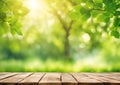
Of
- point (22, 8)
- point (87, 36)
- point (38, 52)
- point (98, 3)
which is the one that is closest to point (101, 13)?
point (98, 3)

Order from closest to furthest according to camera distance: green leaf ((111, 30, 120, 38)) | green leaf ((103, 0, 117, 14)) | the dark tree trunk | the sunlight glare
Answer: green leaf ((103, 0, 117, 14))
green leaf ((111, 30, 120, 38))
the sunlight glare
the dark tree trunk

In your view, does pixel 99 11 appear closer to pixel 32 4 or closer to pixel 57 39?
pixel 32 4

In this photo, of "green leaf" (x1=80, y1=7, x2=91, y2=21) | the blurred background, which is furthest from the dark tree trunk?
"green leaf" (x1=80, y1=7, x2=91, y2=21)

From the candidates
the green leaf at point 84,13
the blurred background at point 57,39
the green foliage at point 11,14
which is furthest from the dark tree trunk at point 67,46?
the green leaf at point 84,13

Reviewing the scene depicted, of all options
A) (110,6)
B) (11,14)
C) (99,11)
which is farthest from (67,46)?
(110,6)

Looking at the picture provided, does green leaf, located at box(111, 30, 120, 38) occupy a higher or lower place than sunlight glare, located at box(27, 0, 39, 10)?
lower

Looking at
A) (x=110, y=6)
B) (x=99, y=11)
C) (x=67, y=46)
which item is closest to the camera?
(x=110, y=6)

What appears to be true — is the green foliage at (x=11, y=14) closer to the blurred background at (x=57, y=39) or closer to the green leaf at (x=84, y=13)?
the green leaf at (x=84, y=13)

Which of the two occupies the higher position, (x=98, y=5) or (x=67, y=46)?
(x=98, y=5)

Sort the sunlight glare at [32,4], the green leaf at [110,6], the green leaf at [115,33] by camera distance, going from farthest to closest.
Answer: the sunlight glare at [32,4] → the green leaf at [115,33] → the green leaf at [110,6]

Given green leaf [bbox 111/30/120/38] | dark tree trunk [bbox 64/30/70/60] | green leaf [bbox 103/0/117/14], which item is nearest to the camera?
green leaf [bbox 103/0/117/14]

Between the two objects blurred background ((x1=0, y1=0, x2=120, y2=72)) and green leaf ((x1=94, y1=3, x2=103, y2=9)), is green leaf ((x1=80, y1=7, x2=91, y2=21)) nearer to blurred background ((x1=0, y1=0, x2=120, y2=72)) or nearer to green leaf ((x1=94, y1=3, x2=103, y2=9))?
green leaf ((x1=94, y1=3, x2=103, y2=9))

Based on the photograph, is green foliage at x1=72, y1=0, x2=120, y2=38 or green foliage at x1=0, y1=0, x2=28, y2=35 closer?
green foliage at x1=72, y1=0, x2=120, y2=38

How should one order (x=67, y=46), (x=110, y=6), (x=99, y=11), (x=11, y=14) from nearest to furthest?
1. (x=110, y=6)
2. (x=99, y=11)
3. (x=11, y=14)
4. (x=67, y=46)
